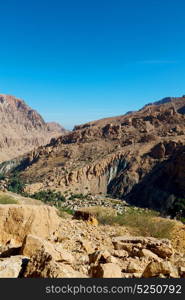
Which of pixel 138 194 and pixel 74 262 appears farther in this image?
pixel 138 194

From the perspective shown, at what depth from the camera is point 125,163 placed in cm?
8819

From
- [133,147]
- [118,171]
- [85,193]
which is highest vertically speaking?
[133,147]

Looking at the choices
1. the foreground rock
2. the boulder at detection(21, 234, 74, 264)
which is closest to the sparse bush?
the foreground rock

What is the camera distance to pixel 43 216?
38.4 feet

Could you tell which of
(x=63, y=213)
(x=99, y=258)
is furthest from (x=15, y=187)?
(x=99, y=258)

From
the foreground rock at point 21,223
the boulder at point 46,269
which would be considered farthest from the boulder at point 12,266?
the foreground rock at point 21,223

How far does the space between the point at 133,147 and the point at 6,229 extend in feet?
278

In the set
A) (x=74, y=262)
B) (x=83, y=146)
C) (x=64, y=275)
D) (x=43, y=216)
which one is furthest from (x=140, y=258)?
(x=83, y=146)

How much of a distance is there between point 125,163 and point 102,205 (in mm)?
28337

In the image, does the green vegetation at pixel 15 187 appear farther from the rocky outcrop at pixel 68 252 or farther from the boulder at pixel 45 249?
the boulder at pixel 45 249

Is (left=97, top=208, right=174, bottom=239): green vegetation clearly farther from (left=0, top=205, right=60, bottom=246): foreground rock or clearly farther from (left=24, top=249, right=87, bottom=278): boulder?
(left=24, top=249, right=87, bottom=278): boulder

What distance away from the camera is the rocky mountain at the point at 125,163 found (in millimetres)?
73625

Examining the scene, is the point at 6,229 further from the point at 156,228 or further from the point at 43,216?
the point at 156,228

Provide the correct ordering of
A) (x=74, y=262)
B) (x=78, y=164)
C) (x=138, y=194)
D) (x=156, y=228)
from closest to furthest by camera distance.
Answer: (x=74, y=262) → (x=156, y=228) → (x=138, y=194) → (x=78, y=164)
